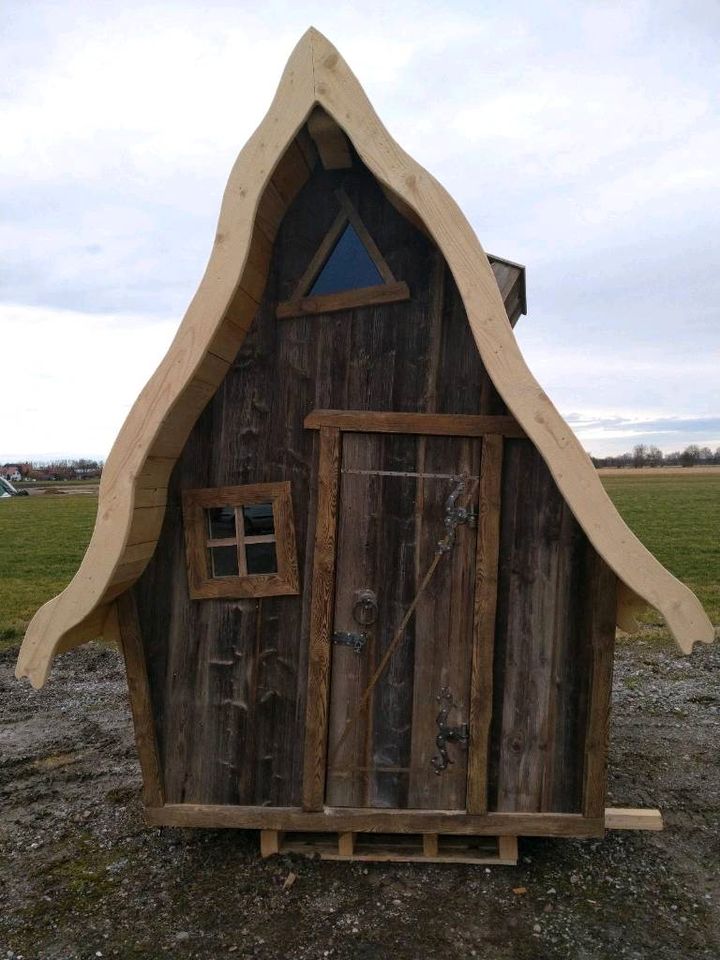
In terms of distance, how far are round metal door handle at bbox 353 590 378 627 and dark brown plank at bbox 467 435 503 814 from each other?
57cm

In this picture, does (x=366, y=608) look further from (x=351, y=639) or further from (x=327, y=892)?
(x=327, y=892)

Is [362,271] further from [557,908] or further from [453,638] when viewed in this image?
[557,908]

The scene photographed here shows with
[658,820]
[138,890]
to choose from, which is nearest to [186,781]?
[138,890]

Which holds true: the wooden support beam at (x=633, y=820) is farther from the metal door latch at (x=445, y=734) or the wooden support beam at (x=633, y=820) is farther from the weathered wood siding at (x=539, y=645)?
the metal door latch at (x=445, y=734)

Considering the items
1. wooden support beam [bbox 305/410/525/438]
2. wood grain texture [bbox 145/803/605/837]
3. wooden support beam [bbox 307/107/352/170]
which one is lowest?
wood grain texture [bbox 145/803/605/837]

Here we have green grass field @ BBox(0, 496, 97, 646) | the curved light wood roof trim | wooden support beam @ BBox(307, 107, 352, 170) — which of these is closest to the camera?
the curved light wood roof trim

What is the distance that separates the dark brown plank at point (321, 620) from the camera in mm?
3949

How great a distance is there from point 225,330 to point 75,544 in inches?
650

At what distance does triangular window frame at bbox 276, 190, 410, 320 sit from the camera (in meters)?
3.92

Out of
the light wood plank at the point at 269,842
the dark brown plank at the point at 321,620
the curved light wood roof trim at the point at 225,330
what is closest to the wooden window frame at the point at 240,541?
the dark brown plank at the point at 321,620

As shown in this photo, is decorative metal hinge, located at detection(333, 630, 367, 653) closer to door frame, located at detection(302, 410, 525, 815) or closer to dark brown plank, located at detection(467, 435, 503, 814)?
door frame, located at detection(302, 410, 525, 815)

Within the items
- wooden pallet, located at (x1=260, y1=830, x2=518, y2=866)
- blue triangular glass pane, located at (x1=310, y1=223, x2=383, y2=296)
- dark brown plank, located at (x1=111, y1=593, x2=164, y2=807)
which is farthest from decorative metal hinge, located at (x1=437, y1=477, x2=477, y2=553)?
dark brown plank, located at (x1=111, y1=593, x2=164, y2=807)

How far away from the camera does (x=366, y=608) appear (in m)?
3.98

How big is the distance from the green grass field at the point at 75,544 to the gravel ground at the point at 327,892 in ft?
17.0
